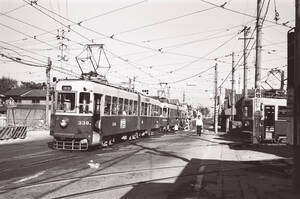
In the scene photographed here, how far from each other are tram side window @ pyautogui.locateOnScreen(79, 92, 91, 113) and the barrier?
32.6 feet

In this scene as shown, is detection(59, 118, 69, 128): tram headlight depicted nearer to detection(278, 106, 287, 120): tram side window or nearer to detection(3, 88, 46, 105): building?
detection(278, 106, 287, 120): tram side window

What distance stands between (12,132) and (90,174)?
1623 cm

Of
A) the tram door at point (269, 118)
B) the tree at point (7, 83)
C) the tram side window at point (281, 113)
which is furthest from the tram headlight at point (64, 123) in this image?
the tree at point (7, 83)

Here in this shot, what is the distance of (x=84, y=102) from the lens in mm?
16359

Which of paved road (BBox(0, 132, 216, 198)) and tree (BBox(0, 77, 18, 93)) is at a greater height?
tree (BBox(0, 77, 18, 93))

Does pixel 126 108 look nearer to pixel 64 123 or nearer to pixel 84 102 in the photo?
pixel 84 102

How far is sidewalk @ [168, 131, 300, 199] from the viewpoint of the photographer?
8.23m

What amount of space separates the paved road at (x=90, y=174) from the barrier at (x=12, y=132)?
31.2 feet

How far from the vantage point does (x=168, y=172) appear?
1131cm

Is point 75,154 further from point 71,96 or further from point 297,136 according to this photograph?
point 297,136

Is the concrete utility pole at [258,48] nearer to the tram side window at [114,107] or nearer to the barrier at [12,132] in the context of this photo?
the tram side window at [114,107]

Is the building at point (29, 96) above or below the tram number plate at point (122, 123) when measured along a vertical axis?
above

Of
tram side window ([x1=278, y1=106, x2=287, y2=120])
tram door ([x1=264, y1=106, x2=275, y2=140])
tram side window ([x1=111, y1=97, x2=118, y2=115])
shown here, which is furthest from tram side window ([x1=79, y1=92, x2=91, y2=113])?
tram side window ([x1=278, y1=106, x2=287, y2=120])

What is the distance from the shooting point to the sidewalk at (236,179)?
8234mm
